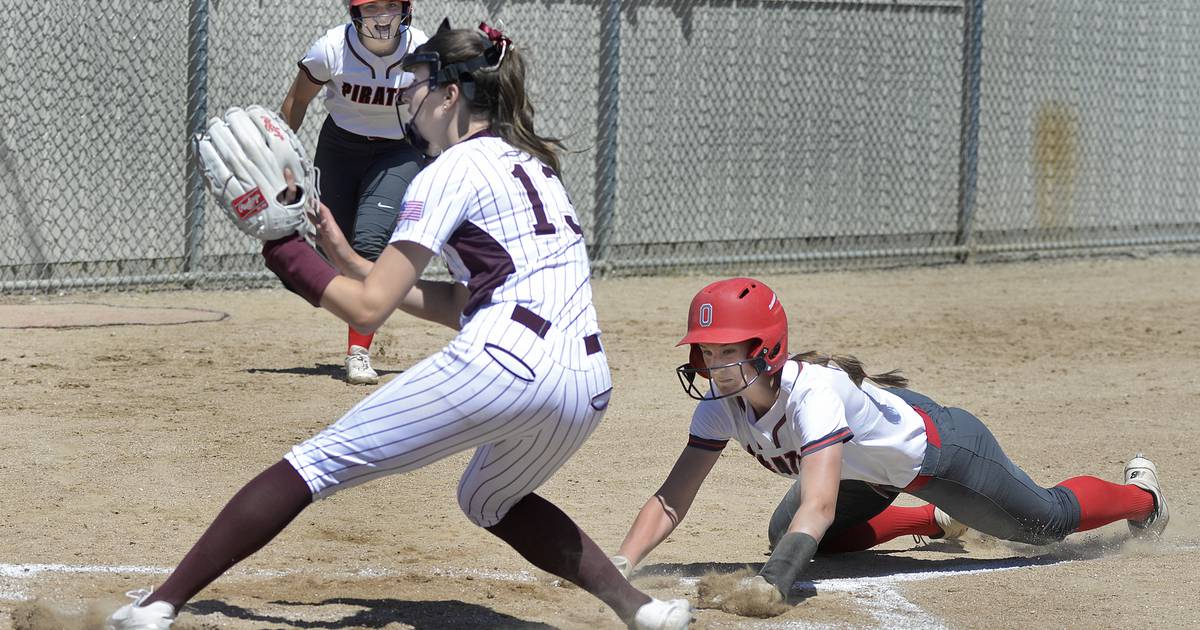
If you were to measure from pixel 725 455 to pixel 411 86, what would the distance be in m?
2.97

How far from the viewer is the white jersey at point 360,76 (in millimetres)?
6531

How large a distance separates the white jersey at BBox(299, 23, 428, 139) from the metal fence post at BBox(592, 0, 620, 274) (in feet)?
12.9

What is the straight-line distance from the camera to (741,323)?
387cm

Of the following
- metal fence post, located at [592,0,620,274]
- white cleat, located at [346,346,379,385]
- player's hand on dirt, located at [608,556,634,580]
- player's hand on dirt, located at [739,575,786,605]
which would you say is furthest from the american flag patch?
metal fence post, located at [592,0,620,274]

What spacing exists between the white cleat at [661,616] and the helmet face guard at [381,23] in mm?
3670

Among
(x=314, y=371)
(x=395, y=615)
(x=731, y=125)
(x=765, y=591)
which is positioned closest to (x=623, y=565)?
(x=765, y=591)

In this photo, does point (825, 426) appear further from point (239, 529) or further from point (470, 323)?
point (239, 529)

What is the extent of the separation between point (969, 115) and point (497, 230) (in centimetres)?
940

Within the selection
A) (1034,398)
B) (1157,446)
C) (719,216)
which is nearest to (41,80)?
(719,216)

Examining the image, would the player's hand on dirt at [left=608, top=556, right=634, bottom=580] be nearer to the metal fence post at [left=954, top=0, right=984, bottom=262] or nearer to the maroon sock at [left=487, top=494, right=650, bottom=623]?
the maroon sock at [left=487, top=494, right=650, bottom=623]

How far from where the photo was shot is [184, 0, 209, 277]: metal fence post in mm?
8922

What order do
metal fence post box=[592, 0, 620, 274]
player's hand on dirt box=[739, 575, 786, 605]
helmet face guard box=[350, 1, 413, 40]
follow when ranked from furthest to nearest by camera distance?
metal fence post box=[592, 0, 620, 274], helmet face guard box=[350, 1, 413, 40], player's hand on dirt box=[739, 575, 786, 605]

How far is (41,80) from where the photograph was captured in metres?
8.64

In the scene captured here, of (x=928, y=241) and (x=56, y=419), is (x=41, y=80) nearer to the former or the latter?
(x=56, y=419)
